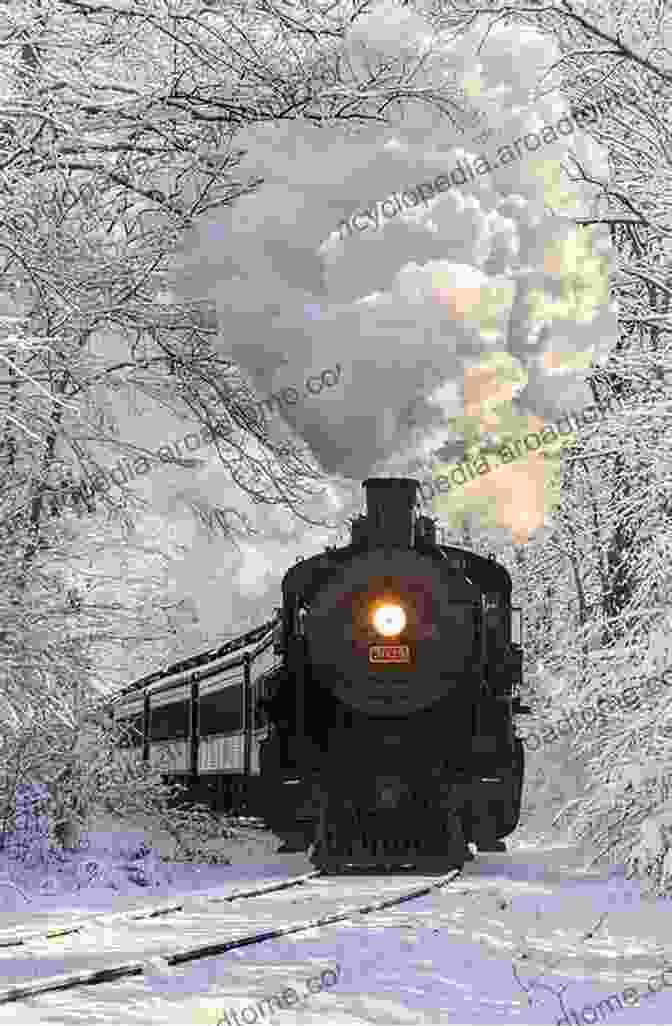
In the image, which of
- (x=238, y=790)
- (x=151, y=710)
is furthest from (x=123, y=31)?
(x=151, y=710)

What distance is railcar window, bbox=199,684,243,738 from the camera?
639 inches

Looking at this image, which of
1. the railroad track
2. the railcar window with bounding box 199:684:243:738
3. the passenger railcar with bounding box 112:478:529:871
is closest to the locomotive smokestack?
the passenger railcar with bounding box 112:478:529:871

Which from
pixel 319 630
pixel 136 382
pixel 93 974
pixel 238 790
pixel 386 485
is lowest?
pixel 93 974

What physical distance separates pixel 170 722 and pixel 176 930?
1204cm

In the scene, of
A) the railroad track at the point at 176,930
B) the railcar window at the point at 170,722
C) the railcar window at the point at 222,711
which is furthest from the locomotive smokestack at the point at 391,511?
the railcar window at the point at 170,722

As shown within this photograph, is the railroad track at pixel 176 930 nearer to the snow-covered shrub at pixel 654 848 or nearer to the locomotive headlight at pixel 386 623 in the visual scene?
the snow-covered shrub at pixel 654 848

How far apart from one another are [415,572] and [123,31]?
17.0ft

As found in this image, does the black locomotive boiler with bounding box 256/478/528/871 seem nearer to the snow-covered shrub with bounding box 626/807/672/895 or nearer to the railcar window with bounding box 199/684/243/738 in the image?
the railcar window with bounding box 199/684/243/738

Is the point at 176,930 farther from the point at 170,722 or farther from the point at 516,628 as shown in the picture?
the point at 170,722

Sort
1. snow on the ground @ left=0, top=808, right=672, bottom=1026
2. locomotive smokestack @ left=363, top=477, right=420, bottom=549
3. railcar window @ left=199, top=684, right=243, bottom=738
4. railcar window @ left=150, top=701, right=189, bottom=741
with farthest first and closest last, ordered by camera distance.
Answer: railcar window @ left=150, top=701, right=189, bottom=741 < railcar window @ left=199, top=684, right=243, bottom=738 < locomotive smokestack @ left=363, top=477, right=420, bottom=549 < snow on the ground @ left=0, top=808, right=672, bottom=1026

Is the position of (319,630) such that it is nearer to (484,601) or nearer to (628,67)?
(484,601)

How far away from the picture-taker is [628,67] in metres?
12.3

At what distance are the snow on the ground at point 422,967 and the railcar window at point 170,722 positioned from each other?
8.08 metres

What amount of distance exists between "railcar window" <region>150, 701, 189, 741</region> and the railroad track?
322 inches
